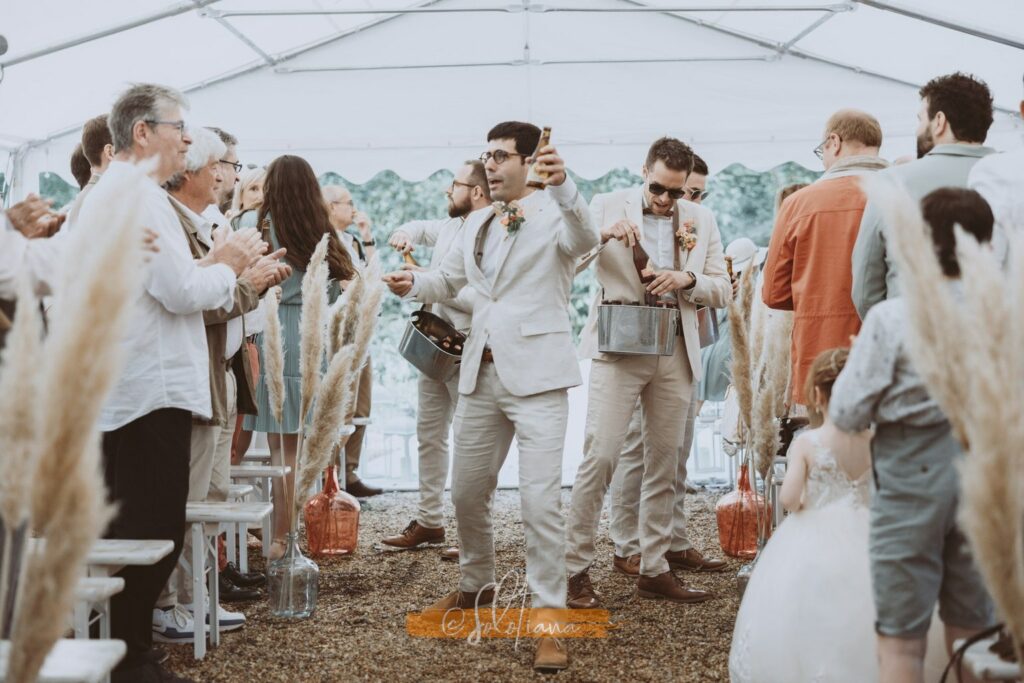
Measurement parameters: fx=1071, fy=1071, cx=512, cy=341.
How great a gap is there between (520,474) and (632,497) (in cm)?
129

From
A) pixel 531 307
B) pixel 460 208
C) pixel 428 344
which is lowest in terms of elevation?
pixel 428 344

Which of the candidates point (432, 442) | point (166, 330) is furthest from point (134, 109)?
point (432, 442)

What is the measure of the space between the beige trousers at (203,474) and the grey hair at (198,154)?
70cm

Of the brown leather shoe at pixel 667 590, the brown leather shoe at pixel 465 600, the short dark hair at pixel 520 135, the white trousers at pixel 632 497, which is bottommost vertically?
the brown leather shoe at pixel 667 590

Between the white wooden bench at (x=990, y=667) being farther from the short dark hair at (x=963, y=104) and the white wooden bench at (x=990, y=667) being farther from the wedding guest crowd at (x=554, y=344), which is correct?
the short dark hair at (x=963, y=104)

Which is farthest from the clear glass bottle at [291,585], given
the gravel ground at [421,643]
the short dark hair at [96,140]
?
the short dark hair at [96,140]

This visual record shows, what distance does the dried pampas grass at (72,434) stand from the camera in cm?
124

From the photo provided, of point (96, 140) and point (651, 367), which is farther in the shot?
point (651, 367)

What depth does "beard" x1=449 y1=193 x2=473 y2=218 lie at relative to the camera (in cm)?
573

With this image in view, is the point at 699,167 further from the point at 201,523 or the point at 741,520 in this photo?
the point at 201,523

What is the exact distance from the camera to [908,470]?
7.38 ft

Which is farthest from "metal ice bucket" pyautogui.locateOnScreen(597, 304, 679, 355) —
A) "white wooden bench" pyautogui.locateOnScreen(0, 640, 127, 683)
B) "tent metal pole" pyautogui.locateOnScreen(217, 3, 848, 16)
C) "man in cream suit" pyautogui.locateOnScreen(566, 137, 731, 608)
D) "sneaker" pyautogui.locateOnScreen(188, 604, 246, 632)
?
"tent metal pole" pyautogui.locateOnScreen(217, 3, 848, 16)

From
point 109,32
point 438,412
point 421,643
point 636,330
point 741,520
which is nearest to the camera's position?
point 421,643

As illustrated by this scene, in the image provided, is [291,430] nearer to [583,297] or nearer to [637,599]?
[637,599]
